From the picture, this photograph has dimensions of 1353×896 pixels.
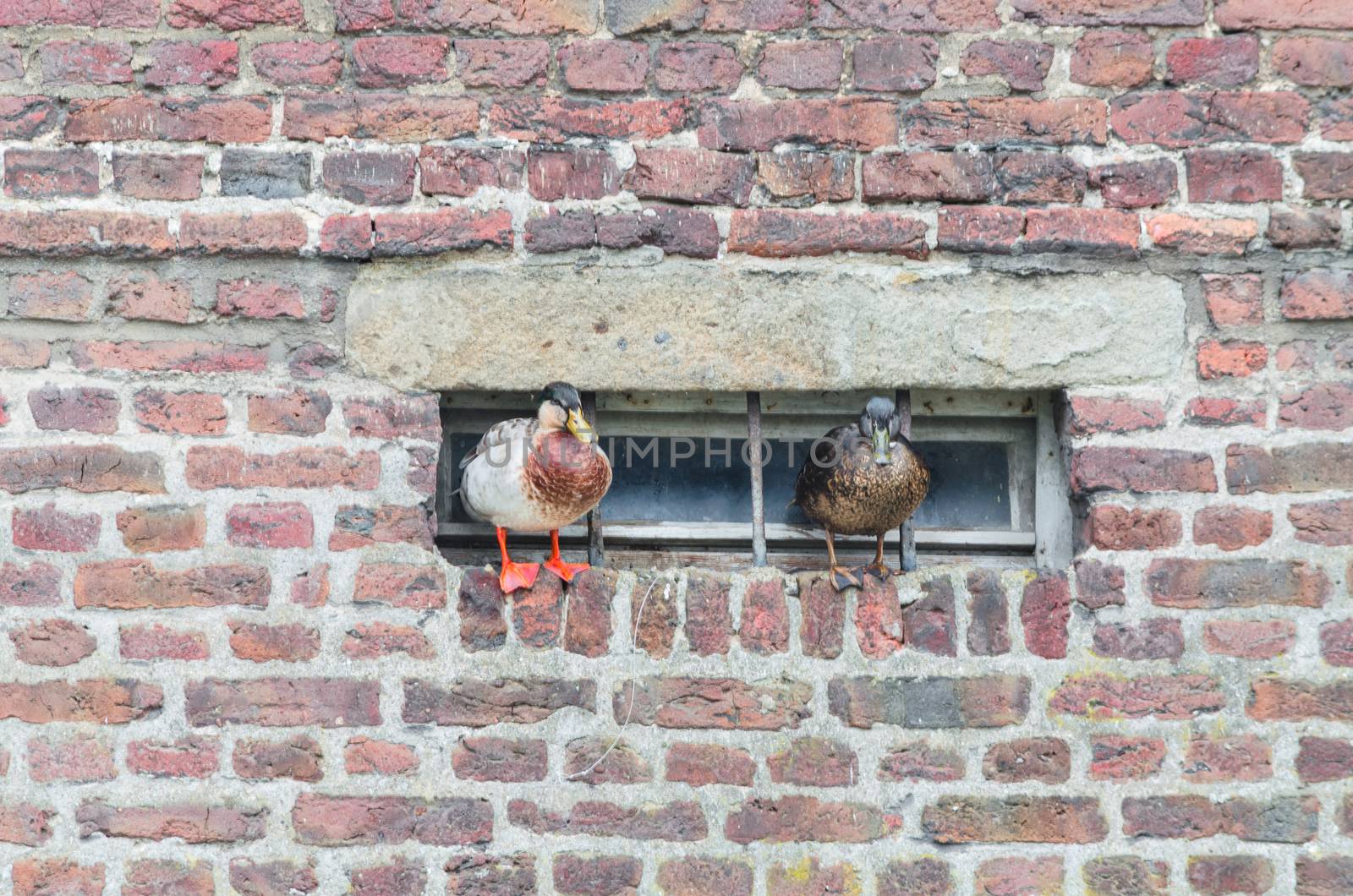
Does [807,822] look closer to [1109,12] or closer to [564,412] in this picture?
[564,412]

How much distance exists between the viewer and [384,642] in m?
2.35

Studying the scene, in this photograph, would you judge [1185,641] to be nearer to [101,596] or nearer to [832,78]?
[832,78]

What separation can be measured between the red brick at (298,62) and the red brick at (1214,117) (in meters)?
1.73

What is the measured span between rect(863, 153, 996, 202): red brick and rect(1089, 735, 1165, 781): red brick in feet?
4.01

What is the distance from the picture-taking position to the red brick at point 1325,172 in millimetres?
2324

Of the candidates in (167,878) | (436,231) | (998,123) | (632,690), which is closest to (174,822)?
(167,878)

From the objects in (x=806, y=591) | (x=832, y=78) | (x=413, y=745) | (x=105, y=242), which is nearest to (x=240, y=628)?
(x=413, y=745)

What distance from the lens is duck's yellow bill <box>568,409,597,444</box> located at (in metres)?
2.28

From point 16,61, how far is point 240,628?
1326 millimetres

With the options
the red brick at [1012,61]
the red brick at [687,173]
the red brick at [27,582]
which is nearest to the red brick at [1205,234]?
the red brick at [1012,61]

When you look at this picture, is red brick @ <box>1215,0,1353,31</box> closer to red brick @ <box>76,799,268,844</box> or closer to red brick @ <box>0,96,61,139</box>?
red brick @ <box>0,96,61,139</box>

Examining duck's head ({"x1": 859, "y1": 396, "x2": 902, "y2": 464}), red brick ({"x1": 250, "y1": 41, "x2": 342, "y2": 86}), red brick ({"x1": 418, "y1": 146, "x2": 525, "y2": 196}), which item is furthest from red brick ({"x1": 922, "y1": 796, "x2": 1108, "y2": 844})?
red brick ({"x1": 250, "y1": 41, "x2": 342, "y2": 86})

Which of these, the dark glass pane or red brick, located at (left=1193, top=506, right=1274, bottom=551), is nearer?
red brick, located at (left=1193, top=506, right=1274, bottom=551)

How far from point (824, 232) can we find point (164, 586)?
5.36 ft
